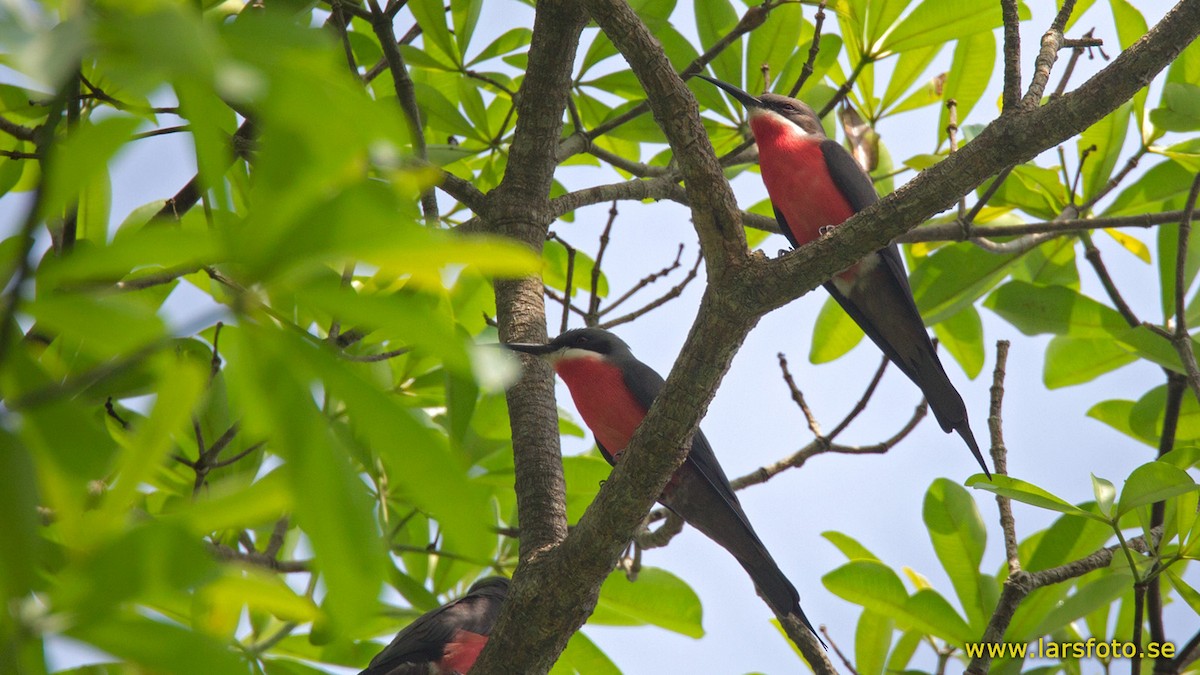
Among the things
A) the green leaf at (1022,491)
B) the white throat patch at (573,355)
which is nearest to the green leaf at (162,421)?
the green leaf at (1022,491)

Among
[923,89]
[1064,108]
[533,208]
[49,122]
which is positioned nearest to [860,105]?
[923,89]

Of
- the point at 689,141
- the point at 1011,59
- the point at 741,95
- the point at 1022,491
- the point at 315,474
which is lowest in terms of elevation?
the point at 315,474

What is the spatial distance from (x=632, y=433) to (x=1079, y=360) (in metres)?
2.51

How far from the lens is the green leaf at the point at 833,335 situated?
535 centimetres

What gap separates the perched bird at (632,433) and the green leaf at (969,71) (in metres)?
2.03

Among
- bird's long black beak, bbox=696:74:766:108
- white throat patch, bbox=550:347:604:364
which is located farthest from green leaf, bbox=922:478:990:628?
bird's long black beak, bbox=696:74:766:108

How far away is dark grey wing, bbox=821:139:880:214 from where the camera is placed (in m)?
4.74

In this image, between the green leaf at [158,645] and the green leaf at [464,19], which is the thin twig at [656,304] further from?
the green leaf at [158,645]

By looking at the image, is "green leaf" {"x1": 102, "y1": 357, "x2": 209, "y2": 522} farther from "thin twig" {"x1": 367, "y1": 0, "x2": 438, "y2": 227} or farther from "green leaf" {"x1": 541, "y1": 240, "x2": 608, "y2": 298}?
"green leaf" {"x1": 541, "y1": 240, "x2": 608, "y2": 298}

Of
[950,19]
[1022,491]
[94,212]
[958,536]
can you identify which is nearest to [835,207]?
[950,19]

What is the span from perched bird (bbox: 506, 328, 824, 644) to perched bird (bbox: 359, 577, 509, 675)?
3.17ft

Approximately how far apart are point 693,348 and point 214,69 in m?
2.15

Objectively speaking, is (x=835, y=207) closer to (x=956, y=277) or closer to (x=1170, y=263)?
(x=956, y=277)

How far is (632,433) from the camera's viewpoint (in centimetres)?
427
